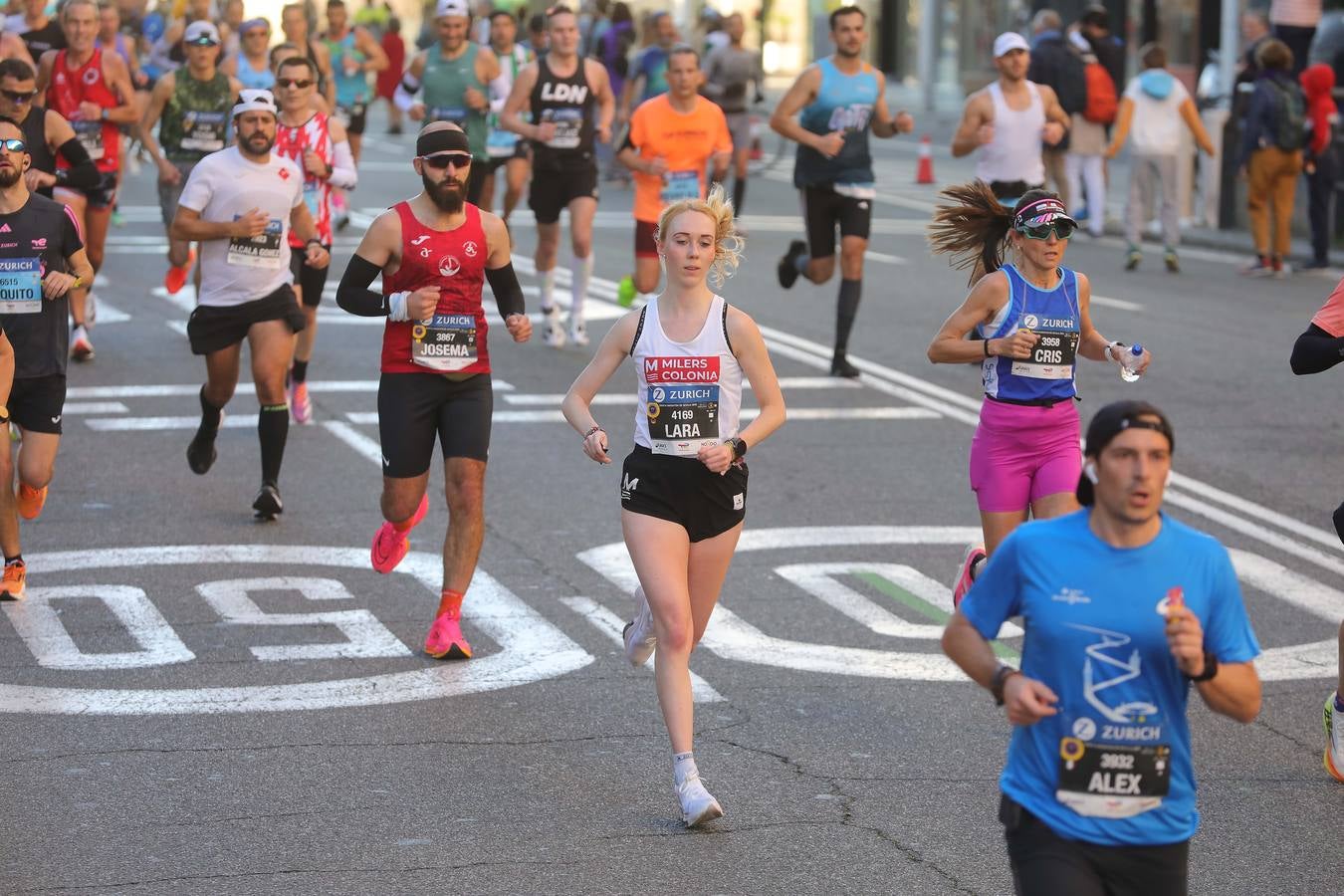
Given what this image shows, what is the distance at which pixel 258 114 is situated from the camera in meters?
10.9

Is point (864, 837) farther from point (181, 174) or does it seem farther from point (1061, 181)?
point (1061, 181)

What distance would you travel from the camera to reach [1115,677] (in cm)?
463

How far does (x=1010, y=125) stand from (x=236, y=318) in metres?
6.61

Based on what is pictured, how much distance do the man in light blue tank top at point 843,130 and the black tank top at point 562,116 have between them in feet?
5.96

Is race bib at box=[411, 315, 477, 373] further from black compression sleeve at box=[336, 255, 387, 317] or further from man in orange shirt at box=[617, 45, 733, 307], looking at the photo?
man in orange shirt at box=[617, 45, 733, 307]

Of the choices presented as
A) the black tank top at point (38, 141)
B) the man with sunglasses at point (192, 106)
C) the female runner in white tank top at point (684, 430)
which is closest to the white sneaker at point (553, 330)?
the man with sunglasses at point (192, 106)

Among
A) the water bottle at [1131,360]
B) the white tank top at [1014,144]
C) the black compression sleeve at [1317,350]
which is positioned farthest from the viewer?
the white tank top at [1014,144]

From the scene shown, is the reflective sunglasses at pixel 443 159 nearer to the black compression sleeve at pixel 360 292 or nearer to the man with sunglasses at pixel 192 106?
the black compression sleeve at pixel 360 292

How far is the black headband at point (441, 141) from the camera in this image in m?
8.51

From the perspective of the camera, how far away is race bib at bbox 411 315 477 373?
870 cm

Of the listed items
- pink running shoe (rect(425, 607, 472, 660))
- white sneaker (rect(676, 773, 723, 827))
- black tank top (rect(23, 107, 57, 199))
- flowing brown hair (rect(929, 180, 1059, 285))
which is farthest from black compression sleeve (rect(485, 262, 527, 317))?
black tank top (rect(23, 107, 57, 199))

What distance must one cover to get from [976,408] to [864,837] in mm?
7937

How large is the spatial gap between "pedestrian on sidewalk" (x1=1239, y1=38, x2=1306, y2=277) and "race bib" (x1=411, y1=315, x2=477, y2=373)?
13.6 metres

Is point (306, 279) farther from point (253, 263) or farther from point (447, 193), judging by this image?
point (447, 193)
